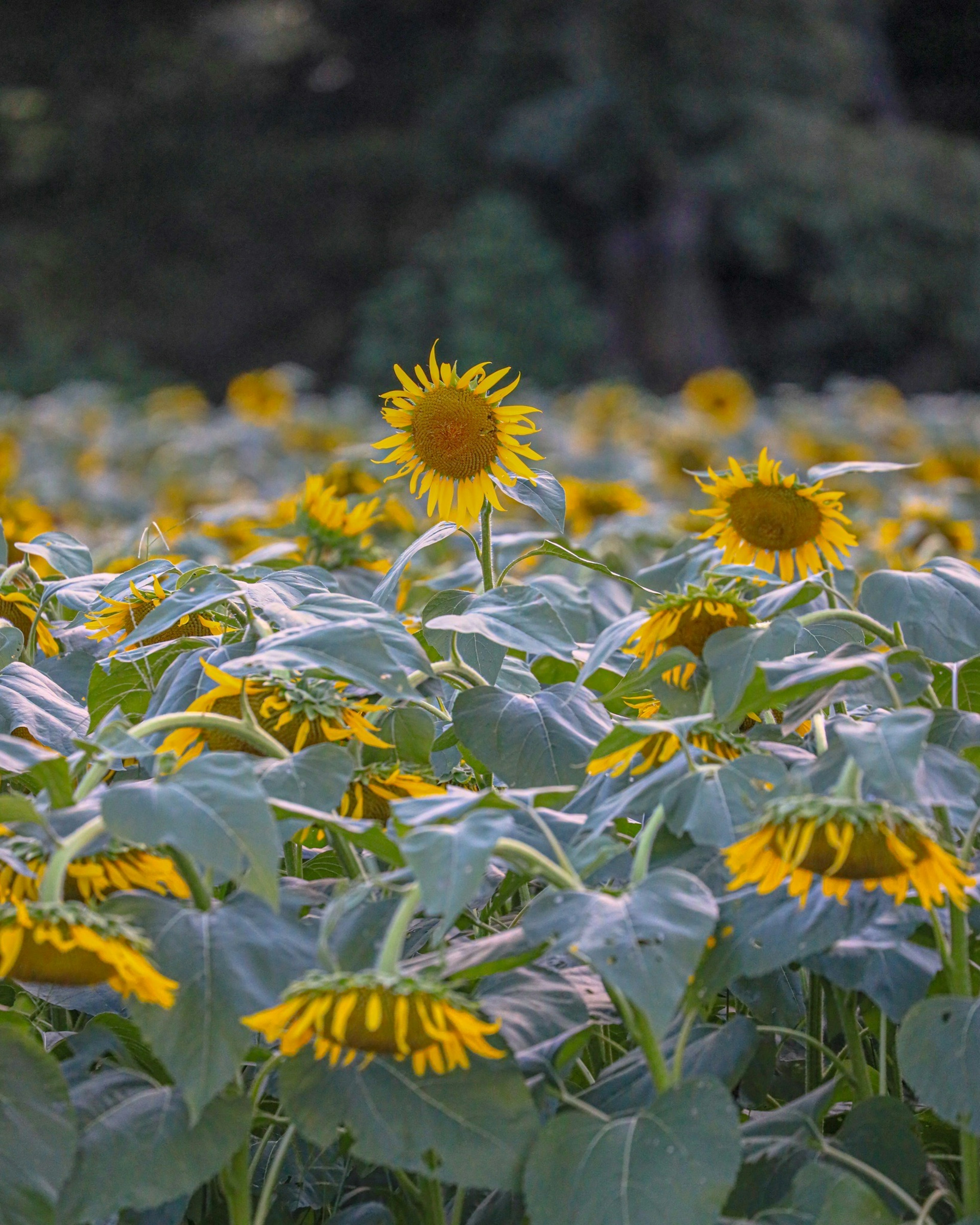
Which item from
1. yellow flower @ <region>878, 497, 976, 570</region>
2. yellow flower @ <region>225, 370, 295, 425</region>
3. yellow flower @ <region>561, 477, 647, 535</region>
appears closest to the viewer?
yellow flower @ <region>878, 497, 976, 570</region>

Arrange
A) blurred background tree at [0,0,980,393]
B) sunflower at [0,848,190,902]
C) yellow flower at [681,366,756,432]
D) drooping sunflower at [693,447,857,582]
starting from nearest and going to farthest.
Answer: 1. sunflower at [0,848,190,902]
2. drooping sunflower at [693,447,857,582]
3. yellow flower at [681,366,756,432]
4. blurred background tree at [0,0,980,393]

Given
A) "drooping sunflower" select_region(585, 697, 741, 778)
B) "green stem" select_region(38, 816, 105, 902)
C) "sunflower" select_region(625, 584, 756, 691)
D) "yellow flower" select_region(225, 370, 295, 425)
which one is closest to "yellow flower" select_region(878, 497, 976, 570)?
"sunflower" select_region(625, 584, 756, 691)

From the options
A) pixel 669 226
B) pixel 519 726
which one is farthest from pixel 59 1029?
pixel 669 226

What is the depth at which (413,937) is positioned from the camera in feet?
3.99

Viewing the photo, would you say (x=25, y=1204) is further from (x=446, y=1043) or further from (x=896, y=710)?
(x=896, y=710)

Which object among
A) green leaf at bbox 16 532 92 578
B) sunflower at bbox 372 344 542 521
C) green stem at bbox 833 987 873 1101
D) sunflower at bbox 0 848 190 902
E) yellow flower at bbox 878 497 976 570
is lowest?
green stem at bbox 833 987 873 1101

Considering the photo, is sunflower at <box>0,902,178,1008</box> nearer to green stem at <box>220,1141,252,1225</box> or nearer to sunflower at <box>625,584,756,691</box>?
green stem at <box>220,1141,252,1225</box>

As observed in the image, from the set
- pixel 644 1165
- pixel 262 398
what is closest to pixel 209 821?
pixel 644 1165

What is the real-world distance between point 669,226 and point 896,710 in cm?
1620

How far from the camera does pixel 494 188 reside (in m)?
17.7

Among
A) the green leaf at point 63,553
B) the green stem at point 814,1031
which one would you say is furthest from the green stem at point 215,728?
the green leaf at point 63,553

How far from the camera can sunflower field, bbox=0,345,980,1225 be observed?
923 mm

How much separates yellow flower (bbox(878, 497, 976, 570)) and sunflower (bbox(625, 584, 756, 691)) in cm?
135

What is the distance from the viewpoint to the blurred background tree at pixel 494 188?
49.7 ft
